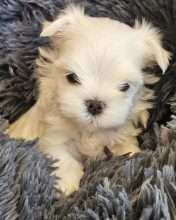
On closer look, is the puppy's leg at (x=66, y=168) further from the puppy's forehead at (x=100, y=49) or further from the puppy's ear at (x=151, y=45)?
the puppy's ear at (x=151, y=45)

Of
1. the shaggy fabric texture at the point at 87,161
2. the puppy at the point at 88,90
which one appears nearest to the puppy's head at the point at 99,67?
the puppy at the point at 88,90

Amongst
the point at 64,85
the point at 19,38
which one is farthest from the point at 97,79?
the point at 19,38

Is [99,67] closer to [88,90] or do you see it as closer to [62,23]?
[88,90]

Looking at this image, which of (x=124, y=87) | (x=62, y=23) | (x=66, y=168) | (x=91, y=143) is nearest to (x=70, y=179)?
(x=66, y=168)

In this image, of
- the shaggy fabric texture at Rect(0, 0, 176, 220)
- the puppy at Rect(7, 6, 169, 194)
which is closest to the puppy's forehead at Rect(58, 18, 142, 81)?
the puppy at Rect(7, 6, 169, 194)

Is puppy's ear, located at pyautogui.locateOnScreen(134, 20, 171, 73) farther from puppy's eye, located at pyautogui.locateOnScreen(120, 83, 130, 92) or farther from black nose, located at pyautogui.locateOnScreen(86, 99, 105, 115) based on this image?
black nose, located at pyautogui.locateOnScreen(86, 99, 105, 115)

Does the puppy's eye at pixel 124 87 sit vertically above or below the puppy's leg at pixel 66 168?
above

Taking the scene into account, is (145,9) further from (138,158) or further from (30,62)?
(138,158)

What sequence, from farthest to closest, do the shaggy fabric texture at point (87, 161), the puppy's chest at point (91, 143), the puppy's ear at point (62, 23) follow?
the puppy's chest at point (91, 143)
the puppy's ear at point (62, 23)
the shaggy fabric texture at point (87, 161)
